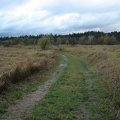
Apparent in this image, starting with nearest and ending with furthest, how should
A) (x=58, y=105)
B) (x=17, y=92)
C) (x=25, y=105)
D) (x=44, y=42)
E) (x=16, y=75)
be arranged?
(x=58, y=105)
(x=25, y=105)
(x=17, y=92)
(x=16, y=75)
(x=44, y=42)

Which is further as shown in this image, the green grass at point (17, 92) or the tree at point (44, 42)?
the tree at point (44, 42)

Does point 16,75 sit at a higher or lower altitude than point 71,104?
higher

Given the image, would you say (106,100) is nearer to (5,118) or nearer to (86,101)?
(86,101)

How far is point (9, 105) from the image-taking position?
11438 millimetres

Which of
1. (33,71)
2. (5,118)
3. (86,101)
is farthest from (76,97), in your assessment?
(33,71)

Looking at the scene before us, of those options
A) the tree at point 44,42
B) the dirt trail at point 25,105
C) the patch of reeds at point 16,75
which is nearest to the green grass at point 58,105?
the dirt trail at point 25,105

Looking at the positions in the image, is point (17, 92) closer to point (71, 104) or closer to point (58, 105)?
point (58, 105)

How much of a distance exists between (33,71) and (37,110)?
1214 centimetres

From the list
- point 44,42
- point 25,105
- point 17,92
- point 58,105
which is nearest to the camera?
point 58,105

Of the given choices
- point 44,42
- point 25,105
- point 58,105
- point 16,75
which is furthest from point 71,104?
point 44,42

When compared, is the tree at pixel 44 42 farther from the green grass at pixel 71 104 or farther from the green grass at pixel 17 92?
the green grass at pixel 71 104

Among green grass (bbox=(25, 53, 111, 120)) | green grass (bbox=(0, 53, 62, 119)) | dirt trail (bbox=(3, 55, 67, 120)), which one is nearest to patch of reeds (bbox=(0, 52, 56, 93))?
green grass (bbox=(0, 53, 62, 119))

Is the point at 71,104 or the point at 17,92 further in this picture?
the point at 17,92

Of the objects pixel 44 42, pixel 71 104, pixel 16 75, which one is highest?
pixel 44 42
